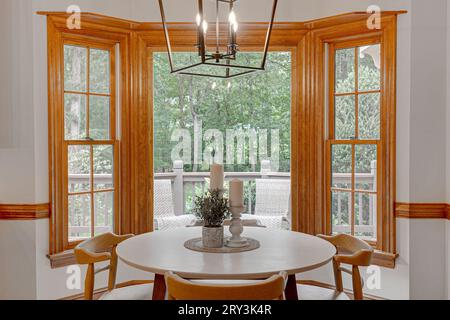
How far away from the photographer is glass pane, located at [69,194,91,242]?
11.5 feet

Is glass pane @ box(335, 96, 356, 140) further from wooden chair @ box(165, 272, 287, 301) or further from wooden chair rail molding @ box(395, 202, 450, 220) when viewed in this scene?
wooden chair @ box(165, 272, 287, 301)

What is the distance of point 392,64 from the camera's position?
330 centimetres

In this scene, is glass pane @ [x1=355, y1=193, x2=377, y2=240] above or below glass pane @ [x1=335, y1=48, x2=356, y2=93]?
below

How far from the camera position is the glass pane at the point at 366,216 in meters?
3.51

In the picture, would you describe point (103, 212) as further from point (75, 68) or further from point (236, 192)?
point (236, 192)

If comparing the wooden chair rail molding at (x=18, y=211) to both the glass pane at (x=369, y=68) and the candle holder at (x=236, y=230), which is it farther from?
the glass pane at (x=369, y=68)

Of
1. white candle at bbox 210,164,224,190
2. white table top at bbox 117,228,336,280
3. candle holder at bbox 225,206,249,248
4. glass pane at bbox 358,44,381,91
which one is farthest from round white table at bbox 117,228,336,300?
glass pane at bbox 358,44,381,91

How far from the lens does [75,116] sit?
3531 mm

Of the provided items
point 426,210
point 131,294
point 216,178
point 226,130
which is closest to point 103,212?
point 131,294

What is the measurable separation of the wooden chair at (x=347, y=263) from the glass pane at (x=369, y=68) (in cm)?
144

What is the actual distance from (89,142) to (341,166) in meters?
2.08

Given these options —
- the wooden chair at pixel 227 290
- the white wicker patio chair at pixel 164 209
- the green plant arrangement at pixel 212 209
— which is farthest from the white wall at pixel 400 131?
the wooden chair at pixel 227 290

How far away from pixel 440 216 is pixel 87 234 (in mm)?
2735

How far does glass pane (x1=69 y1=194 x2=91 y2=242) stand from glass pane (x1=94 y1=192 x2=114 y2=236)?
65mm
